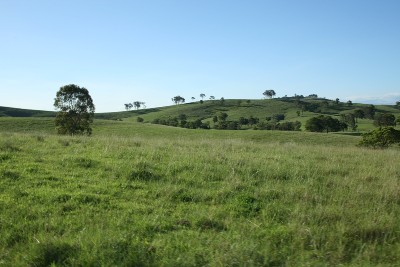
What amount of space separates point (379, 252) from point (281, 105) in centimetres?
19644

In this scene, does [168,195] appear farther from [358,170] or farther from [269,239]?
[358,170]

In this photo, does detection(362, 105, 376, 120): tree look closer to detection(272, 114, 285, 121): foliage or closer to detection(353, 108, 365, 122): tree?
detection(353, 108, 365, 122): tree

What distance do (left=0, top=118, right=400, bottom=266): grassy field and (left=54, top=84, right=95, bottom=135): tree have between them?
39368mm

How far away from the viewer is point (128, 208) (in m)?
7.60

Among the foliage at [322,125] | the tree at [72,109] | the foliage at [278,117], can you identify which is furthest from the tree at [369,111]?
the tree at [72,109]

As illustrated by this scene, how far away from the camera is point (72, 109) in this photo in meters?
50.8

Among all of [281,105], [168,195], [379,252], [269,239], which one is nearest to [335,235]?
[379,252]

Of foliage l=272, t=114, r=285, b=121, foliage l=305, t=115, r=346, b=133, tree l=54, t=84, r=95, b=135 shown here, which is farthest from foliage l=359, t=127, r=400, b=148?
foliage l=272, t=114, r=285, b=121

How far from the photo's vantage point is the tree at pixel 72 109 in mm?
50094

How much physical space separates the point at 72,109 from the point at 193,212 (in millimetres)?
47048

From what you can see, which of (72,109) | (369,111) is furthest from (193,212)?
(369,111)

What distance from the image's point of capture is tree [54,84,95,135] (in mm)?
50094

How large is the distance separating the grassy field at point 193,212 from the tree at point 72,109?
39.4 metres

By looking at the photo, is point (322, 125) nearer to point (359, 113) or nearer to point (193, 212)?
point (359, 113)
